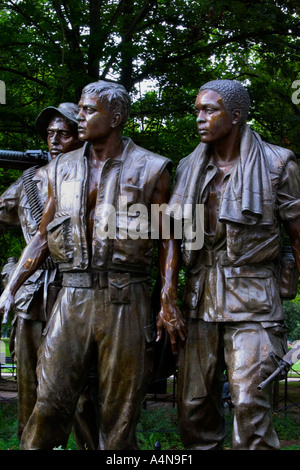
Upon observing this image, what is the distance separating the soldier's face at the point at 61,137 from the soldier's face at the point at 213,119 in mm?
A: 1515

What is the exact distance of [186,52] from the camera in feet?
34.2

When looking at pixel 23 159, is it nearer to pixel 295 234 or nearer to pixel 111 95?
pixel 111 95

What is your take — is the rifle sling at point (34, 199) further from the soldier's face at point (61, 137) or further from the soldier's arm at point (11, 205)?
the soldier's face at point (61, 137)

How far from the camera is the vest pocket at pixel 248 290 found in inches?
189

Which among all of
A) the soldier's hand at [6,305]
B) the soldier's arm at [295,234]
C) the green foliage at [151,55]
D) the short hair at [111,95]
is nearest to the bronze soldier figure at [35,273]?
the soldier's hand at [6,305]

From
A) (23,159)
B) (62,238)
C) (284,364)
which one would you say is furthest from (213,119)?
(23,159)

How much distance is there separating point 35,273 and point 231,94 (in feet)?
7.10

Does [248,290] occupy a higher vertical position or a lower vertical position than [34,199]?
lower

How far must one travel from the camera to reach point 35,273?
588 cm

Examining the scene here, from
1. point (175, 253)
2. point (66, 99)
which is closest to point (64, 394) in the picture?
point (175, 253)

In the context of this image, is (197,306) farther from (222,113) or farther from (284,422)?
(284,422)

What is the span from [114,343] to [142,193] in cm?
105

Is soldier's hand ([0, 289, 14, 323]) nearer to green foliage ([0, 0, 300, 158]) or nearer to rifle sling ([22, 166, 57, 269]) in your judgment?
Answer: rifle sling ([22, 166, 57, 269])

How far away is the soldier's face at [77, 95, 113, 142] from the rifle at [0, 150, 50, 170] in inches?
61.0
